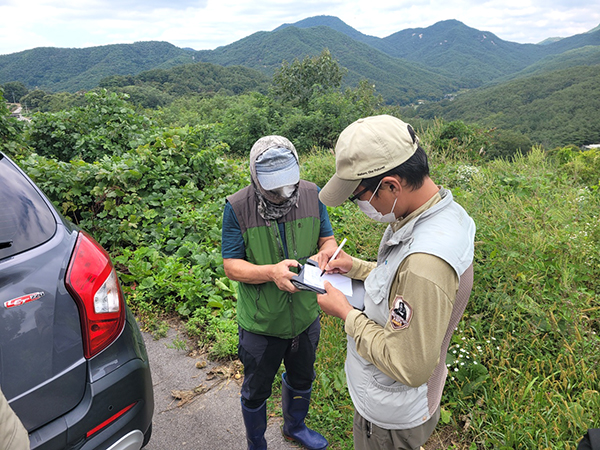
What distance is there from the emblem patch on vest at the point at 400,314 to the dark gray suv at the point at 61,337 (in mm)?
1289

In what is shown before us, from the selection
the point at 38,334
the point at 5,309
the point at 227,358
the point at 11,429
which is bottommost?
the point at 227,358

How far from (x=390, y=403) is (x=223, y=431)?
1.57m

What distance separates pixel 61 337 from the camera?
1499 millimetres

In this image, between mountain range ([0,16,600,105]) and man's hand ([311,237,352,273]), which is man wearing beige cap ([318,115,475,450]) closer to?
man's hand ([311,237,352,273])

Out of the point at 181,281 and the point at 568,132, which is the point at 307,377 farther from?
the point at 568,132

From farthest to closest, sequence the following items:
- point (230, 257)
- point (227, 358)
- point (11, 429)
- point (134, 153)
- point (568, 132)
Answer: point (568, 132) → point (134, 153) → point (227, 358) → point (230, 257) → point (11, 429)

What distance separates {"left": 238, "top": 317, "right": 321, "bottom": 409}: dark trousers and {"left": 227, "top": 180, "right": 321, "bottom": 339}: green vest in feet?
0.26

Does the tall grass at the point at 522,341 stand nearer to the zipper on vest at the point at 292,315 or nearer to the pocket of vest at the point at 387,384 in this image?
the zipper on vest at the point at 292,315

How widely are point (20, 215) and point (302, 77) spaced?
27.7 m

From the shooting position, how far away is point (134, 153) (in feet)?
19.4

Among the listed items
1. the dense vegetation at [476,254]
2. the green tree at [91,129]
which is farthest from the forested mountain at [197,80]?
the dense vegetation at [476,254]

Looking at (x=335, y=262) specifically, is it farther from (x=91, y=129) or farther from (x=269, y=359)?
(x=91, y=129)

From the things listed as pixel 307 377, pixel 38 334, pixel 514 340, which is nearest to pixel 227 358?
pixel 307 377

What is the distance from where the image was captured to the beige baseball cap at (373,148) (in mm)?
1223
